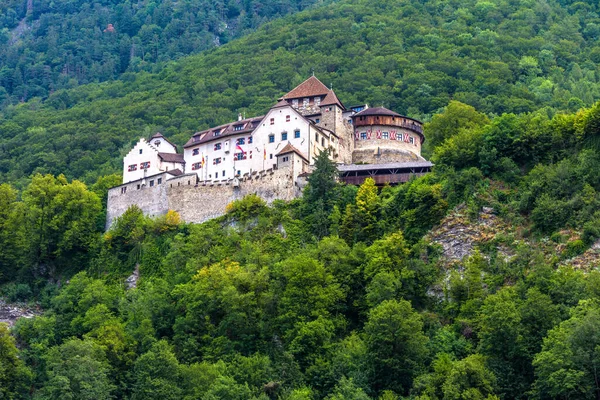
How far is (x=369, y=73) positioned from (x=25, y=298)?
6374 cm

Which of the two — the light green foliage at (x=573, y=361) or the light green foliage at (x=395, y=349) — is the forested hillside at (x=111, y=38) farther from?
the light green foliage at (x=573, y=361)

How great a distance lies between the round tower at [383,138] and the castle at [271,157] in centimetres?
7

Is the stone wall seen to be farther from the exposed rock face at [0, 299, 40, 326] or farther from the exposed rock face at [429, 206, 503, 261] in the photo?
the exposed rock face at [429, 206, 503, 261]

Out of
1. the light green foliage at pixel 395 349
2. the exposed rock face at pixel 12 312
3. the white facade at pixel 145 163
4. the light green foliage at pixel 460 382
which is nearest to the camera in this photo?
the light green foliage at pixel 460 382

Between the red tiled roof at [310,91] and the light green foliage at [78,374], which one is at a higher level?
the red tiled roof at [310,91]

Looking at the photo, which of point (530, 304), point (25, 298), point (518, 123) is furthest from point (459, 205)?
point (25, 298)

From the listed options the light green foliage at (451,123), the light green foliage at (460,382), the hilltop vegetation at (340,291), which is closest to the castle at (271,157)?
the hilltop vegetation at (340,291)

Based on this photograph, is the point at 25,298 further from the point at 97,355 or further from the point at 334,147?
the point at 334,147

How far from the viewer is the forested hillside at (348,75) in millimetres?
125812

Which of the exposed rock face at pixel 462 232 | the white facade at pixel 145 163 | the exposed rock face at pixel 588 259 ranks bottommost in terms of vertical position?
the exposed rock face at pixel 588 259

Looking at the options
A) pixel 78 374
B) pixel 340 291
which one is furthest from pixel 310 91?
pixel 78 374

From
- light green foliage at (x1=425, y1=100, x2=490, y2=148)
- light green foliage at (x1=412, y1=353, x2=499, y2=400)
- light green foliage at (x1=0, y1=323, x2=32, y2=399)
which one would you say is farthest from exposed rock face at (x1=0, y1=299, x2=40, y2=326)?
light green foliage at (x1=425, y1=100, x2=490, y2=148)

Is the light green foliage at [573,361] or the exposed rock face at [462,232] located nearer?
the light green foliage at [573,361]

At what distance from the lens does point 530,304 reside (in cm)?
6122
